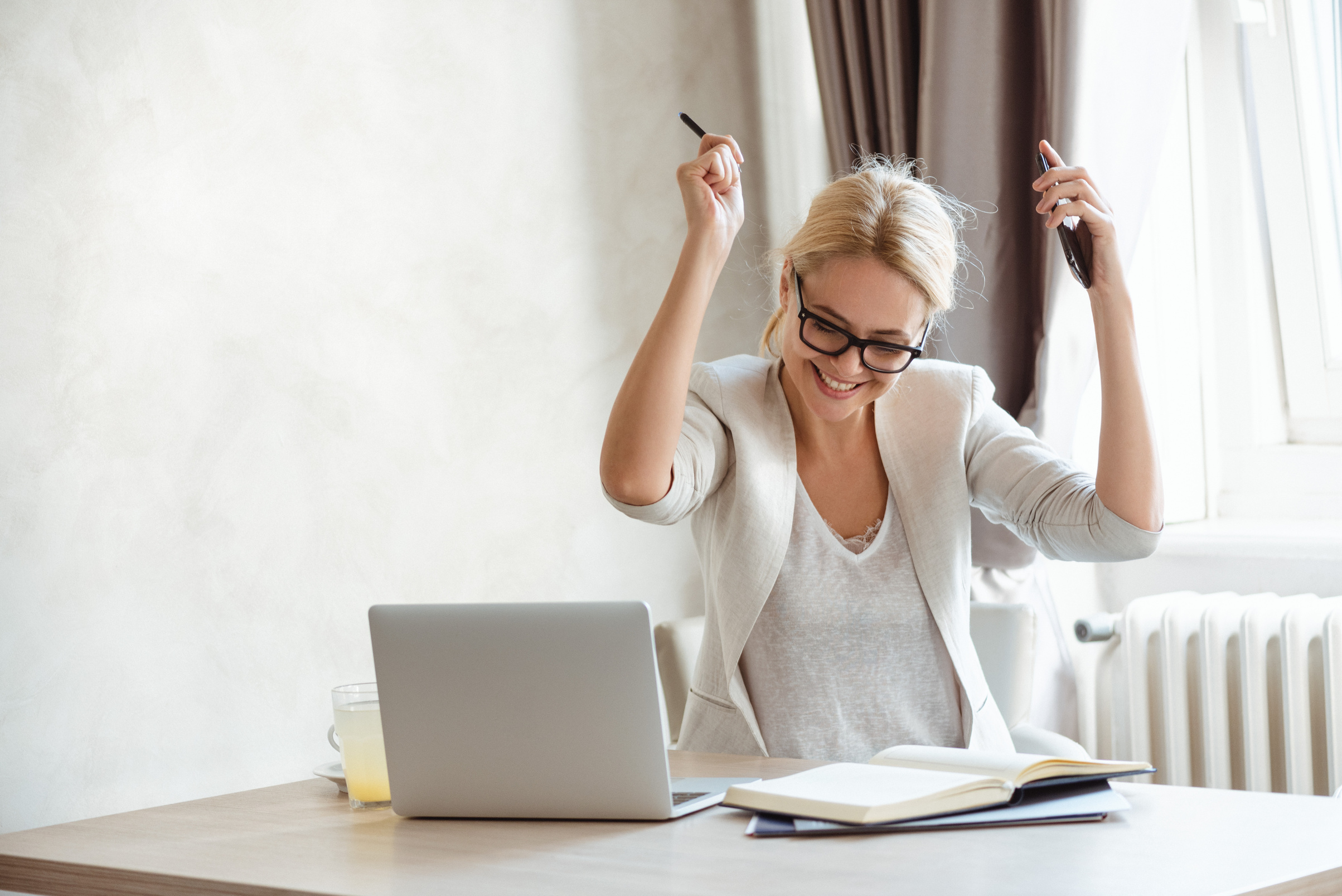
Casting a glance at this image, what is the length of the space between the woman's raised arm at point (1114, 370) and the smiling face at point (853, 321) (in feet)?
0.66

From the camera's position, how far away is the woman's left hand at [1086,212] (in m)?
1.44

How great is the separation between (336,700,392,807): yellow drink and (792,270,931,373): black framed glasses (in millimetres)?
Result: 676

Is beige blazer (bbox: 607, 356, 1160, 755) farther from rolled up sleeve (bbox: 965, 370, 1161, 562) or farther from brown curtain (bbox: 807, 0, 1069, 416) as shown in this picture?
brown curtain (bbox: 807, 0, 1069, 416)

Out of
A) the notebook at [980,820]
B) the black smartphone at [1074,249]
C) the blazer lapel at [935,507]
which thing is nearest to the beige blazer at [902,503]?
the blazer lapel at [935,507]

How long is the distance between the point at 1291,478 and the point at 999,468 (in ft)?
3.67

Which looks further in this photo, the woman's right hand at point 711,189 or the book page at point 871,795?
the woman's right hand at point 711,189

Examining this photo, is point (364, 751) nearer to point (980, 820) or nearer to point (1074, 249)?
point (980, 820)

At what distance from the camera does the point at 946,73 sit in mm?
2352

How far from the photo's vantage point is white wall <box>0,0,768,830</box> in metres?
1.69

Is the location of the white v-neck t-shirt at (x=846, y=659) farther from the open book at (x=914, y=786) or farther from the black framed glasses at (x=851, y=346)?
the open book at (x=914, y=786)

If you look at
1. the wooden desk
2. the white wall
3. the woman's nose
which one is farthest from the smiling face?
the white wall

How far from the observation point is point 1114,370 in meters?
1.50

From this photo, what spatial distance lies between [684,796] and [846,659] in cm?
46

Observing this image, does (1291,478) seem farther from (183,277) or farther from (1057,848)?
(183,277)
